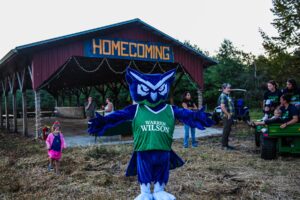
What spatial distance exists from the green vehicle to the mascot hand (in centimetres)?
406

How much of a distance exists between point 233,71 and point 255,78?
2.59 meters

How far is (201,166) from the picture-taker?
5727mm

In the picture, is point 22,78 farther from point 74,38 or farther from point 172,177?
point 172,177

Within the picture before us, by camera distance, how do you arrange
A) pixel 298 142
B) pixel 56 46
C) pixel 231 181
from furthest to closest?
pixel 56 46, pixel 298 142, pixel 231 181

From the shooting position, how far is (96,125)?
11.4ft

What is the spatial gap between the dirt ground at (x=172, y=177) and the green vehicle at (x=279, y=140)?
0.23 metres

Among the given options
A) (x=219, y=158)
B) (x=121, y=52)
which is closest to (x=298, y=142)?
(x=219, y=158)

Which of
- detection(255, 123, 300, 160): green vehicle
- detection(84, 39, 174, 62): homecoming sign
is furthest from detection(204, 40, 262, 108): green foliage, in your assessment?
detection(255, 123, 300, 160): green vehicle

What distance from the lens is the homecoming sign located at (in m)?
12.0

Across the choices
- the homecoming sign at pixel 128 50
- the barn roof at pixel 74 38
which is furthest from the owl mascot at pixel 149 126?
the homecoming sign at pixel 128 50

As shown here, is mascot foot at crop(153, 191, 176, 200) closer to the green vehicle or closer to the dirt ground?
the dirt ground

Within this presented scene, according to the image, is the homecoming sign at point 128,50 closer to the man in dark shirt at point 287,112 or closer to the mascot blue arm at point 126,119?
the man in dark shirt at point 287,112

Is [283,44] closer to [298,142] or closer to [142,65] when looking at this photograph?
[142,65]

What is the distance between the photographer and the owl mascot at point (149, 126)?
3.22m
